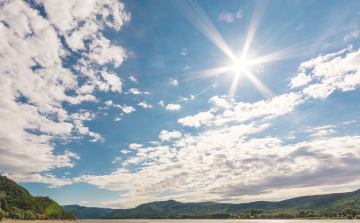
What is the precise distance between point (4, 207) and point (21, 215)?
561 inches

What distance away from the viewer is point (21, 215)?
7151 inches

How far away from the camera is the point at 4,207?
17775cm
